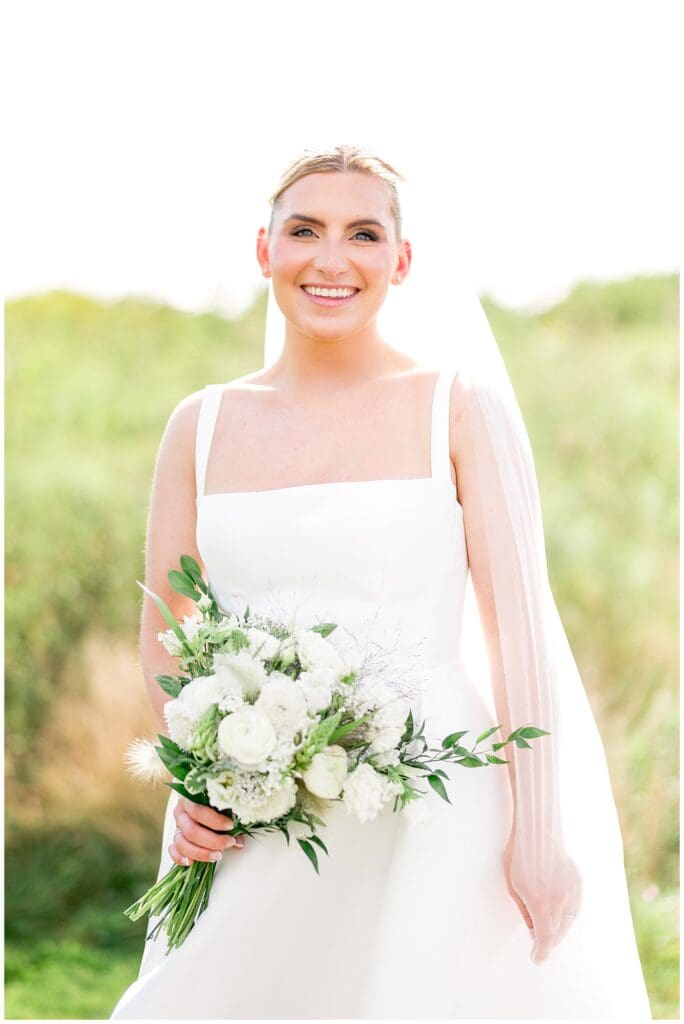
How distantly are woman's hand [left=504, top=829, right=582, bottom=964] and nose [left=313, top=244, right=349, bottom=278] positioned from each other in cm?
144

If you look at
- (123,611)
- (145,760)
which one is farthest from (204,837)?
(123,611)

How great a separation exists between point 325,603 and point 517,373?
6533mm

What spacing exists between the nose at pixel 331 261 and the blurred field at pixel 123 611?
4.26 m

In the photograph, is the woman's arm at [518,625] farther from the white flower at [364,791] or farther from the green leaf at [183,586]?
the green leaf at [183,586]

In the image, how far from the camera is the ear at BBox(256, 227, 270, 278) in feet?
9.70

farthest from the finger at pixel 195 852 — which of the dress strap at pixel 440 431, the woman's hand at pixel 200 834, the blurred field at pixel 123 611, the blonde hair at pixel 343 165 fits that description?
the blurred field at pixel 123 611

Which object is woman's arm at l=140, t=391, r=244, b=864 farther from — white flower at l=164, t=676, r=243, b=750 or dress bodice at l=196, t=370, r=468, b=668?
white flower at l=164, t=676, r=243, b=750

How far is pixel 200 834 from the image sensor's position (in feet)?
8.02

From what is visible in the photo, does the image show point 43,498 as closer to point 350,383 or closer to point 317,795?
point 350,383

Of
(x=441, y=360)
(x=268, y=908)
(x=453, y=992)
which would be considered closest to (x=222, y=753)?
(x=268, y=908)

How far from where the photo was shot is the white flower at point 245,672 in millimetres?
2275

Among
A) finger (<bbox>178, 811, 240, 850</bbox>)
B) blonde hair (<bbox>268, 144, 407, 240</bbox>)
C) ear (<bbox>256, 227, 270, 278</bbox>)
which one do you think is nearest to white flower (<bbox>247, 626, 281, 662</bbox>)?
finger (<bbox>178, 811, 240, 850</bbox>)

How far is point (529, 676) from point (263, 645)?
693 mm

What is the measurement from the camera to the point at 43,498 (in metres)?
7.45
